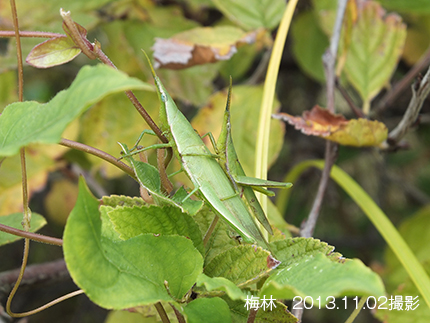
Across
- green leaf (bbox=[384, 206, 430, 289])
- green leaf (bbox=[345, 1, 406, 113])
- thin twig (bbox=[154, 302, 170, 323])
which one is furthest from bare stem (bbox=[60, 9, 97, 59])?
green leaf (bbox=[384, 206, 430, 289])

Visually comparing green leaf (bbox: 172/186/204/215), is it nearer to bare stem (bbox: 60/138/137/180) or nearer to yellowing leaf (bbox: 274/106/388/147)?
bare stem (bbox: 60/138/137/180)

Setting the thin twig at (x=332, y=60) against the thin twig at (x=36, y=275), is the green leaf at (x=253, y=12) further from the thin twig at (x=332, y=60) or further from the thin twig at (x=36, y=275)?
the thin twig at (x=36, y=275)

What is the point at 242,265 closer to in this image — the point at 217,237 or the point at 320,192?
the point at 217,237

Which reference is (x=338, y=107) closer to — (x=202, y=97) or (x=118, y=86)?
(x=202, y=97)

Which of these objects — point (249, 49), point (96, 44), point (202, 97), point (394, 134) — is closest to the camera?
point (96, 44)

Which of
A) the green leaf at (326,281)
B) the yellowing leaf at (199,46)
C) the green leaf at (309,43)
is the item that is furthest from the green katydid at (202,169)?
the green leaf at (309,43)

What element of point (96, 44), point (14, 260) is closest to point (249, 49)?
point (96, 44)
